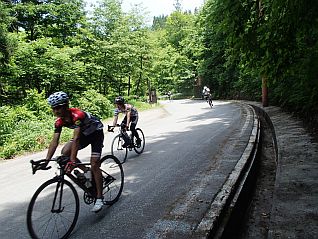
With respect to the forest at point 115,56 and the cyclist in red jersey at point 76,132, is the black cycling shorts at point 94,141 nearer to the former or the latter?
the cyclist in red jersey at point 76,132

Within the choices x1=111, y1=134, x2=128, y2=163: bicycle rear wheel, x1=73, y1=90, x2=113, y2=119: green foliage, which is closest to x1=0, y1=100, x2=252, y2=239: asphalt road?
x1=111, y1=134, x2=128, y2=163: bicycle rear wheel

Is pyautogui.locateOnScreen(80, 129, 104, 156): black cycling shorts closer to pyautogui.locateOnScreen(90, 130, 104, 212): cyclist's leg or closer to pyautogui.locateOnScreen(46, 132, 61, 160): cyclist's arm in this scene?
pyautogui.locateOnScreen(90, 130, 104, 212): cyclist's leg

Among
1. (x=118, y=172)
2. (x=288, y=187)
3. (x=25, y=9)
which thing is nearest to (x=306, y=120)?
(x=288, y=187)

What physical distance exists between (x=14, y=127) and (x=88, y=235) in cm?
1165

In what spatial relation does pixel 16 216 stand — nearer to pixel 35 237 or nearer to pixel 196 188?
pixel 35 237

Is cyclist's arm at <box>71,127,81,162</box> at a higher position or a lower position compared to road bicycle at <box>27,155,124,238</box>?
higher

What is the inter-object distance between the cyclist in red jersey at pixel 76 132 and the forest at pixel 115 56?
168 inches

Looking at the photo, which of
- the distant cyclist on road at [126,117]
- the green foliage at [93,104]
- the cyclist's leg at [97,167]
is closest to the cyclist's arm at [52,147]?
the cyclist's leg at [97,167]

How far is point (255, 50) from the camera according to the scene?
7.78 m

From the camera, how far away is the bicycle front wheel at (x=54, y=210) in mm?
4059

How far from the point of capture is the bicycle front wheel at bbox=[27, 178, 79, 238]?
406 cm

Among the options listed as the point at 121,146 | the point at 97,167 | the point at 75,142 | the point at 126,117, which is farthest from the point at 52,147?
the point at 121,146

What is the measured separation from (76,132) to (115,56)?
2366 centimetres

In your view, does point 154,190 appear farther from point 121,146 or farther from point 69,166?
point 121,146
